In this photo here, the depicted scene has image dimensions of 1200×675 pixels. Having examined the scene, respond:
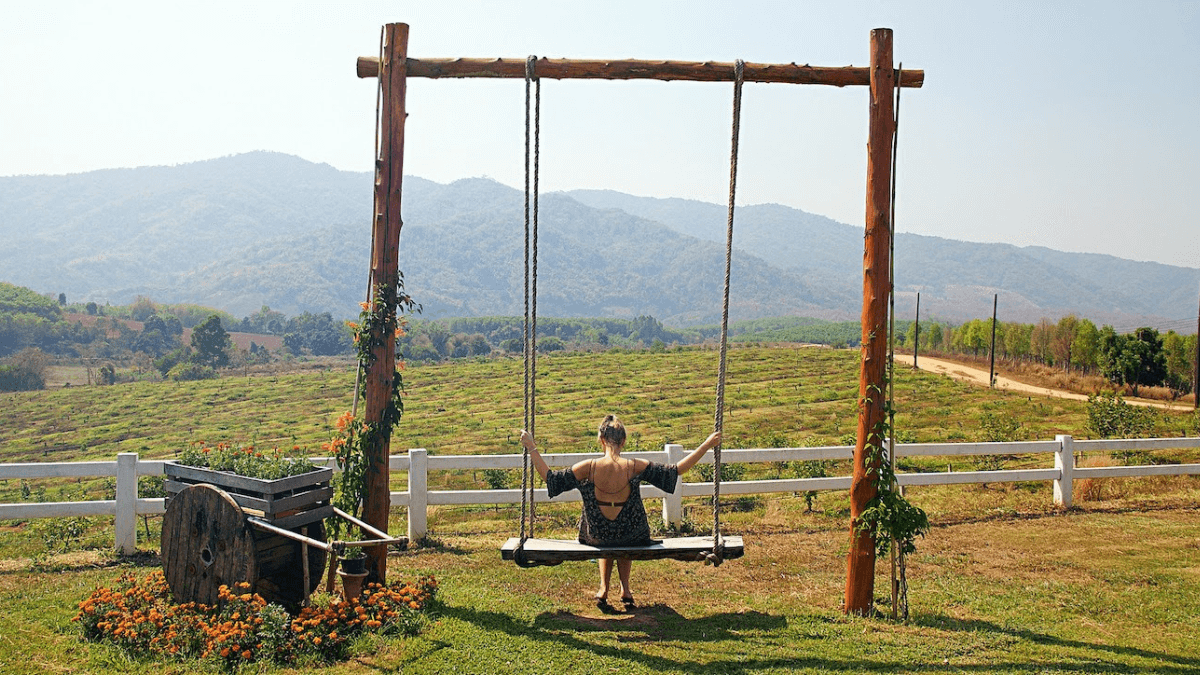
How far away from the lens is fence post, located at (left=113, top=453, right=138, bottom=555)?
8812 mm

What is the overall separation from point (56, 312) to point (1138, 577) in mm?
143520

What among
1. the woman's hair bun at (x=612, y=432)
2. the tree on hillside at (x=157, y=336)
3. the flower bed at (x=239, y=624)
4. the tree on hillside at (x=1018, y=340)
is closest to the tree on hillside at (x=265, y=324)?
the tree on hillside at (x=157, y=336)

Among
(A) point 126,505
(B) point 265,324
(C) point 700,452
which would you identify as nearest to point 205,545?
(A) point 126,505

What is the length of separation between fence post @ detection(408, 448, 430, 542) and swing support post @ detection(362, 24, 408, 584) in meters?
2.54

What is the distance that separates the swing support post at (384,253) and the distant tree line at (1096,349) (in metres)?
44.9

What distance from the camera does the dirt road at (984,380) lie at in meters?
38.2

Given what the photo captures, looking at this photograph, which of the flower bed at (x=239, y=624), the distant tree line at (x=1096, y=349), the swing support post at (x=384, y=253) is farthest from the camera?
the distant tree line at (x=1096, y=349)

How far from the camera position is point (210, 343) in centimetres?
9075

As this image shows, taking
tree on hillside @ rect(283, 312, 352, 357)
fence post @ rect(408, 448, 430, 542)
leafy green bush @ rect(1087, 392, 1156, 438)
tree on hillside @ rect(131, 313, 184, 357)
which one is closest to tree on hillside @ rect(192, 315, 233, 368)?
tree on hillside @ rect(131, 313, 184, 357)

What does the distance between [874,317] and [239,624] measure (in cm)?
494

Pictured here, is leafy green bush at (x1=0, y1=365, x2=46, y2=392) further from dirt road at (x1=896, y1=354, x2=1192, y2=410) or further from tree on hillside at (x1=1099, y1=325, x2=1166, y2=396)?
tree on hillside at (x1=1099, y1=325, x2=1166, y2=396)

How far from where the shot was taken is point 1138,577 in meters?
8.23

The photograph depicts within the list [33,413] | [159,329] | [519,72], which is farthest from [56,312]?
[519,72]

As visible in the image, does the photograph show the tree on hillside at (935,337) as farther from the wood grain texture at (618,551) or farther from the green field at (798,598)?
the wood grain texture at (618,551)
